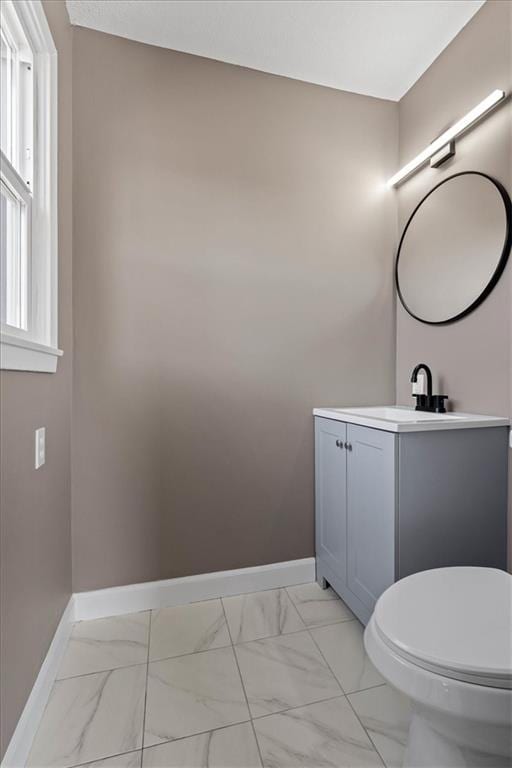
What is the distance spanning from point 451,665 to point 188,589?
1.33 metres

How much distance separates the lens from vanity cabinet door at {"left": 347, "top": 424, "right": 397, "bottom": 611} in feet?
4.59

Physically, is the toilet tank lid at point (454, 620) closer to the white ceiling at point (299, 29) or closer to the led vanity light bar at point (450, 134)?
the led vanity light bar at point (450, 134)

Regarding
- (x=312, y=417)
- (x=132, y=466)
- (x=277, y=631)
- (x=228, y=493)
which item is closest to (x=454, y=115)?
(x=312, y=417)

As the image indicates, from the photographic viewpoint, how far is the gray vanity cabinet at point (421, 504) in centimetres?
138

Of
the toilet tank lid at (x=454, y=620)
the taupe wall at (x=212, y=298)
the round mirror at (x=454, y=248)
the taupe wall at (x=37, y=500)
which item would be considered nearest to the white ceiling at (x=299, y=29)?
the taupe wall at (x=212, y=298)

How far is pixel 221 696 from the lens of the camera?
50.9 inches

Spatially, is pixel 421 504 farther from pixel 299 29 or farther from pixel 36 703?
pixel 299 29

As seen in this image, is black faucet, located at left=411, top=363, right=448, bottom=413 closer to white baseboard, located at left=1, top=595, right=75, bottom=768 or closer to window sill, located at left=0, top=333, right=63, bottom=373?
window sill, located at left=0, top=333, right=63, bottom=373

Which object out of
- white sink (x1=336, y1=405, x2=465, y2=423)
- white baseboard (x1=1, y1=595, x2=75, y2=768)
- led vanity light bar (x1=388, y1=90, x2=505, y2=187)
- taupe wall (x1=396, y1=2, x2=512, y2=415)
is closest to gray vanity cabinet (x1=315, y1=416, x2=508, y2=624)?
white sink (x1=336, y1=405, x2=465, y2=423)

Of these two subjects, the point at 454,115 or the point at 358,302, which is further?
the point at 358,302

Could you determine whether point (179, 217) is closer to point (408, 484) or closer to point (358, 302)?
point (358, 302)

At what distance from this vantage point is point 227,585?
1888mm

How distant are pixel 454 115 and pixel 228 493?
79.9 inches

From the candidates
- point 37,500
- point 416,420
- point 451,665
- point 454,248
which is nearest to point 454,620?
point 451,665
